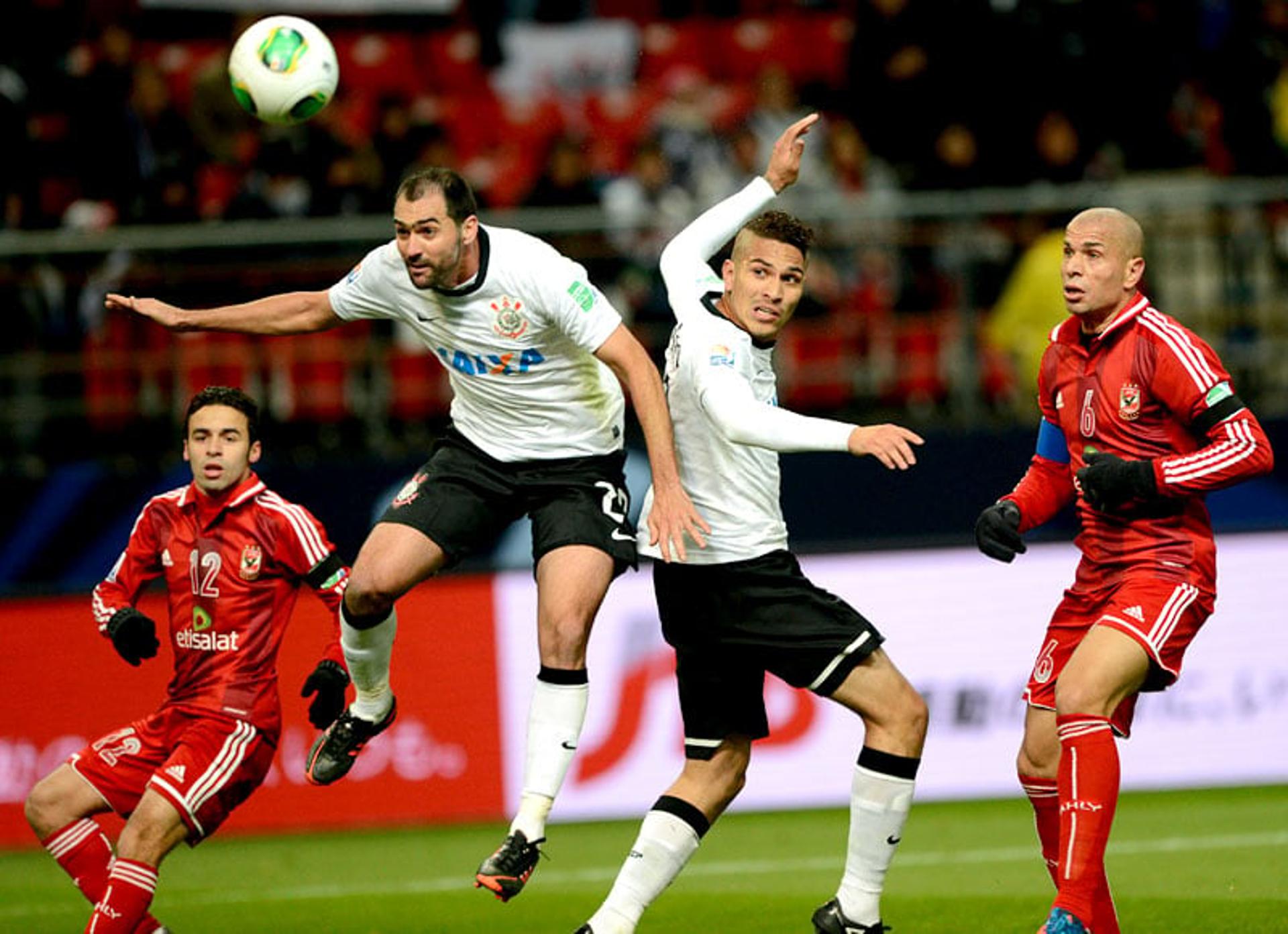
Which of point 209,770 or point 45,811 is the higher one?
point 209,770

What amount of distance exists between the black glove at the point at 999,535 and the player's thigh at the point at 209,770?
8.52ft

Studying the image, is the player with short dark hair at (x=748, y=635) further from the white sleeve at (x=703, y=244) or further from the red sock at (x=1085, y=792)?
the red sock at (x=1085, y=792)

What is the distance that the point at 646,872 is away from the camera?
6848mm

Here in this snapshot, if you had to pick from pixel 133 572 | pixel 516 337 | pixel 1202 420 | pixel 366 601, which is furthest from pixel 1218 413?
pixel 133 572

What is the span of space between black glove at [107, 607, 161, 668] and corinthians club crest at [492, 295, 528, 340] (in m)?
1.58

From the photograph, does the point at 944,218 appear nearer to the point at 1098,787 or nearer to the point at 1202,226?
the point at 1202,226

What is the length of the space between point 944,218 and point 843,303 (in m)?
0.85

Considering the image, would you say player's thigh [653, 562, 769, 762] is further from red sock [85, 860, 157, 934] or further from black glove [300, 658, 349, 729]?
red sock [85, 860, 157, 934]

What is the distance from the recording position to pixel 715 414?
652 cm

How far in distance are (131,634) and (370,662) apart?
34.6 inches

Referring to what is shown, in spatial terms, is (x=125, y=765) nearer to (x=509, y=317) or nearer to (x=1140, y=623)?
(x=509, y=317)

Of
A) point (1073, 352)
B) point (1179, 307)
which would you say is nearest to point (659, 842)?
point (1073, 352)

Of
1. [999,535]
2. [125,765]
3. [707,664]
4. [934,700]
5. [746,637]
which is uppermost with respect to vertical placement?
[999,535]

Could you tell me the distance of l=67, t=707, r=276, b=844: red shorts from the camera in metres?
7.17
